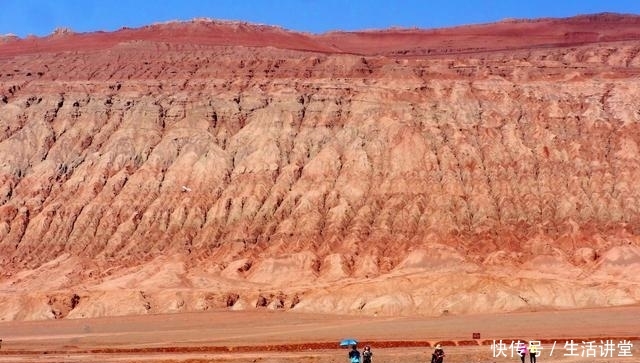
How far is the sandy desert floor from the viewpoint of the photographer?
53969 mm

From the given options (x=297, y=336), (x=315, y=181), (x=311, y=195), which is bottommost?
(x=297, y=336)

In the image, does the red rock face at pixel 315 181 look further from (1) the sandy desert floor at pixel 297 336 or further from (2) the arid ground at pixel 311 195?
(1) the sandy desert floor at pixel 297 336

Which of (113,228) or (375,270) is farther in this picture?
(113,228)

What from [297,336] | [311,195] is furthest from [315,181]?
[297,336]

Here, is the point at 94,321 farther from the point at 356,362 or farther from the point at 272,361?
the point at 356,362

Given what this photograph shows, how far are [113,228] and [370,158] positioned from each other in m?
25.7

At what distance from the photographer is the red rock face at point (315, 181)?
86750 millimetres

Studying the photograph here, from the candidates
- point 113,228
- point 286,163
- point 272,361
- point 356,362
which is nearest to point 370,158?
point 286,163

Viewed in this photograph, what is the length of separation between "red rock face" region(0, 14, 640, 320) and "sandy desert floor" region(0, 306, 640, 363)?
4.16 meters

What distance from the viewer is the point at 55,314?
8419cm

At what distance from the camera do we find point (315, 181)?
103m

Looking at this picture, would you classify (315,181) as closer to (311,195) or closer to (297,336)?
(311,195)

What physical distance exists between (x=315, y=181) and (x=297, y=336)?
3766cm

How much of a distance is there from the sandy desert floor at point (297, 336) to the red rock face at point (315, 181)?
416 cm
